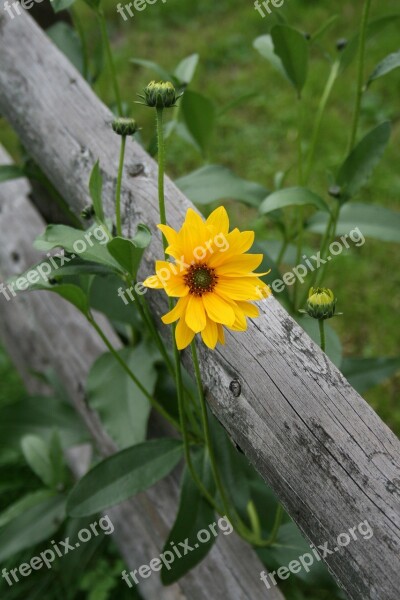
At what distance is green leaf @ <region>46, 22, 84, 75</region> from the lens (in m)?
1.49

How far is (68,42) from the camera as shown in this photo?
1.51 m

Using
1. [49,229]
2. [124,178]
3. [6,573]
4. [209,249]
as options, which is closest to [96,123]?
[124,178]

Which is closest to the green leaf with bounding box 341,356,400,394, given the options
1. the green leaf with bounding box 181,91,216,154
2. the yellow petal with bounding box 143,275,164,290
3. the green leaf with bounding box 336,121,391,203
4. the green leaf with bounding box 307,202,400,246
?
the green leaf with bounding box 307,202,400,246

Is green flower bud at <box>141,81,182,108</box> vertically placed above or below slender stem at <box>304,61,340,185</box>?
below

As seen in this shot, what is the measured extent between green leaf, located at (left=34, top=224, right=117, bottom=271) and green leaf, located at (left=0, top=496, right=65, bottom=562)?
704mm

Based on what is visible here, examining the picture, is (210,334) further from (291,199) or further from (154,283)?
(291,199)

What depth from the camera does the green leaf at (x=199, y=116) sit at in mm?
1428

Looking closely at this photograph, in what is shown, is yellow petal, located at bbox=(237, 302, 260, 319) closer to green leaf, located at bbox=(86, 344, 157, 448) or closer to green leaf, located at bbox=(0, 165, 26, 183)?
green leaf, located at bbox=(86, 344, 157, 448)

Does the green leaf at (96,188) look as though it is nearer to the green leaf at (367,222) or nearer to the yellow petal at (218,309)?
the yellow petal at (218,309)

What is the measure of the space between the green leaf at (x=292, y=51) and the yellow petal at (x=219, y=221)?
0.55 meters

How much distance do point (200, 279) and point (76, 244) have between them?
0.64 feet

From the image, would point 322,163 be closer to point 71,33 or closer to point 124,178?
point 71,33

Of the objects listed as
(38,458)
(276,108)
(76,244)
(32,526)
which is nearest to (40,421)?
(38,458)

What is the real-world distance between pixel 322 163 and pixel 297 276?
108cm
